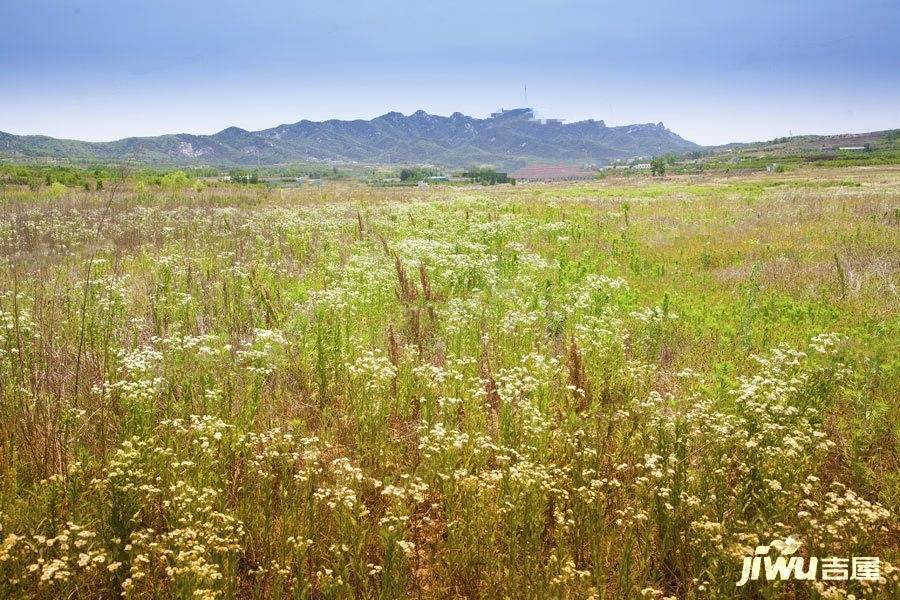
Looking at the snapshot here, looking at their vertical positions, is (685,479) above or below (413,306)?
below

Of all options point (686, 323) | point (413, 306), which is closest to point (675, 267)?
point (686, 323)

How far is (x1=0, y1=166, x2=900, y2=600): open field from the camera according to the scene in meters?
3.27

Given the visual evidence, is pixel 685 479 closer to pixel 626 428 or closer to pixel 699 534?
pixel 699 534

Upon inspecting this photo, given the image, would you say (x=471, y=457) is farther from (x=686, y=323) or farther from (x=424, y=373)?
(x=686, y=323)

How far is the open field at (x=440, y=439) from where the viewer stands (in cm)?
327

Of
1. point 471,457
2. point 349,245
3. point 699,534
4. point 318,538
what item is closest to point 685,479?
point 699,534

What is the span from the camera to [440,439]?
14.9ft

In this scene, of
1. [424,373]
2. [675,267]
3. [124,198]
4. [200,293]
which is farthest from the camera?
[124,198]

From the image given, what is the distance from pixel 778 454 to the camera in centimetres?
389

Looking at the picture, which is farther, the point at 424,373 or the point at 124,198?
the point at 124,198

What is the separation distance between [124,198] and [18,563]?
85.2 ft

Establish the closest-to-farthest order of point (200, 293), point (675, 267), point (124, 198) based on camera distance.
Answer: point (200, 293) → point (675, 267) → point (124, 198)

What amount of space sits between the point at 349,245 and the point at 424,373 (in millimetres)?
9611

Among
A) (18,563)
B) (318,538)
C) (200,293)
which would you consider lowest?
(318,538)
